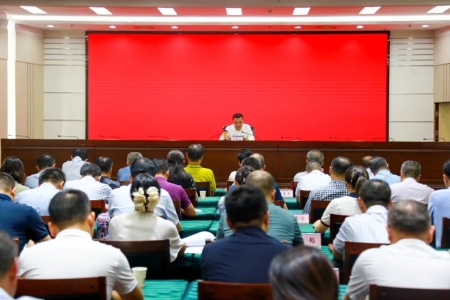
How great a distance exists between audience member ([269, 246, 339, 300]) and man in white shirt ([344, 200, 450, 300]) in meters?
1.10

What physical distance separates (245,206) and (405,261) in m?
0.72

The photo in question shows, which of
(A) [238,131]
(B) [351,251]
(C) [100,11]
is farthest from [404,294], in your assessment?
(C) [100,11]

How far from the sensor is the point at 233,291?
2289mm

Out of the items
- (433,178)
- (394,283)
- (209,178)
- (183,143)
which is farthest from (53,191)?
(433,178)

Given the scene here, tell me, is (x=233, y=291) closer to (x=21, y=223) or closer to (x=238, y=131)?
(x=21, y=223)

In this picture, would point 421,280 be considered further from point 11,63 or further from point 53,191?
point 11,63

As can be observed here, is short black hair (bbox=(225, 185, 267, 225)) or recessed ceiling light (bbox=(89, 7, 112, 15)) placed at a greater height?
recessed ceiling light (bbox=(89, 7, 112, 15))

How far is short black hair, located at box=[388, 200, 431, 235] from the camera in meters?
2.68

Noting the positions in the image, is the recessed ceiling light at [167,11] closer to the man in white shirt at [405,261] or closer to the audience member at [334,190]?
the audience member at [334,190]

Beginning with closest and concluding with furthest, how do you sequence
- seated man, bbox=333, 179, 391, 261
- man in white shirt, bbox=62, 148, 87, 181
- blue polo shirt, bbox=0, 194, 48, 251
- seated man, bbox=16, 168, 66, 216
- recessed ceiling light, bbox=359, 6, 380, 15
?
seated man, bbox=333, 179, 391, 261 < blue polo shirt, bbox=0, 194, 48, 251 < seated man, bbox=16, 168, 66, 216 < man in white shirt, bbox=62, 148, 87, 181 < recessed ceiling light, bbox=359, 6, 380, 15

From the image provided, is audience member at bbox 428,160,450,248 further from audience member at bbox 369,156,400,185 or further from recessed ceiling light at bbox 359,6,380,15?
recessed ceiling light at bbox 359,6,380,15

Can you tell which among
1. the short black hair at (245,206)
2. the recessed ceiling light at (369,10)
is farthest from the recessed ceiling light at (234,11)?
the short black hair at (245,206)

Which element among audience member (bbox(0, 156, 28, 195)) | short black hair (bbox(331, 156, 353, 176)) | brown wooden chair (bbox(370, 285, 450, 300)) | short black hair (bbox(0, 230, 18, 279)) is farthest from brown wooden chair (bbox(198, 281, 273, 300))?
audience member (bbox(0, 156, 28, 195))

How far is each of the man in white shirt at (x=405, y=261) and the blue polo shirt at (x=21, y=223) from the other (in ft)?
6.72
